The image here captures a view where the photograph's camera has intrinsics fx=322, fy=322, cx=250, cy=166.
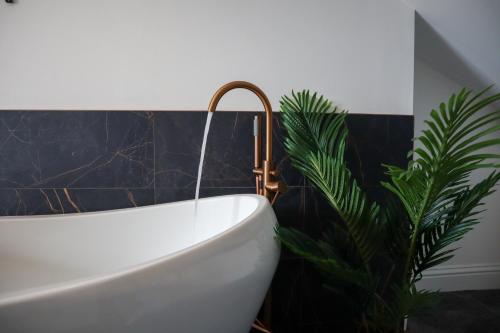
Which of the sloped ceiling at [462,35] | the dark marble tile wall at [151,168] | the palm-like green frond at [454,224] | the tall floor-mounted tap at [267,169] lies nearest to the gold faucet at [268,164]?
the tall floor-mounted tap at [267,169]

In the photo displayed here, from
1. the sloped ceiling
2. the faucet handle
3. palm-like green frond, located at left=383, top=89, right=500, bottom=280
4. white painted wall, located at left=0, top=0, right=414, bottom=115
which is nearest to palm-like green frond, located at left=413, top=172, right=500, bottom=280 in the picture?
palm-like green frond, located at left=383, top=89, right=500, bottom=280

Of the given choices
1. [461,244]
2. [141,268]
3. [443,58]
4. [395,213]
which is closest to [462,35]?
[443,58]

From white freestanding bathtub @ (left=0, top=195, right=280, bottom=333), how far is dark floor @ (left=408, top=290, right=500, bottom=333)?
1.11 metres

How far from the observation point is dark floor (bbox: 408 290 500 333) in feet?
5.07

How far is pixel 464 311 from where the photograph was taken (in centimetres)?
172

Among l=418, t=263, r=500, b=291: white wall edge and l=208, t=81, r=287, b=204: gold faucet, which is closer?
l=208, t=81, r=287, b=204: gold faucet

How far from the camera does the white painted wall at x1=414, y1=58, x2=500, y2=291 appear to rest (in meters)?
1.99

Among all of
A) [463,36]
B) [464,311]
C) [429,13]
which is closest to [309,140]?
[429,13]

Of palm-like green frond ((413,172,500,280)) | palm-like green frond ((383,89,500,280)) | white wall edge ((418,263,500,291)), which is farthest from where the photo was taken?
white wall edge ((418,263,500,291))

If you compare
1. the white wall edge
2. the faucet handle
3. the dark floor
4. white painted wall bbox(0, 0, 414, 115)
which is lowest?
the dark floor

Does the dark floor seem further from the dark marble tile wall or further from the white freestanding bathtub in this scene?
the white freestanding bathtub

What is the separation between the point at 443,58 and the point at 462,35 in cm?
18

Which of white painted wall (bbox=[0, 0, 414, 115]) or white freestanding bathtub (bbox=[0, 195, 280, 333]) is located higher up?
white painted wall (bbox=[0, 0, 414, 115])

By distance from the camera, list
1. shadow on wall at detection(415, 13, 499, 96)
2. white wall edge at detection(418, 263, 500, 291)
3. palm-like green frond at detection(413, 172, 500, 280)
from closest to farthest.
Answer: palm-like green frond at detection(413, 172, 500, 280) < shadow on wall at detection(415, 13, 499, 96) < white wall edge at detection(418, 263, 500, 291)
